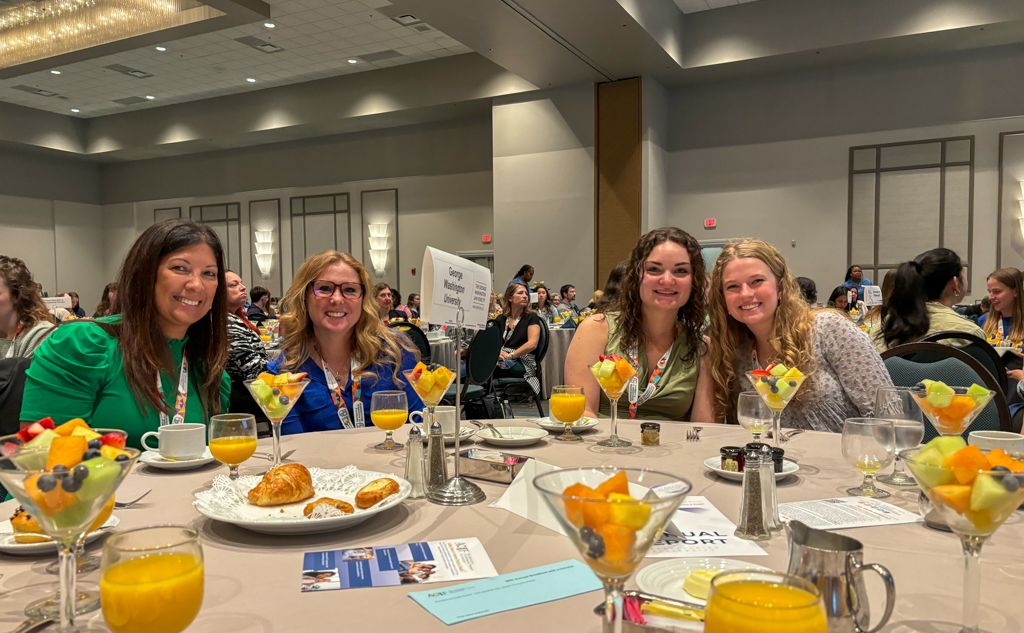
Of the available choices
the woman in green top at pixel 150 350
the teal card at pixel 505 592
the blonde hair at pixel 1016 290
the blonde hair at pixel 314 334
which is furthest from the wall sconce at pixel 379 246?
the teal card at pixel 505 592

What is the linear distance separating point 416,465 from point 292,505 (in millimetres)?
265

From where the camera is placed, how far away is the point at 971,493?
0.83m

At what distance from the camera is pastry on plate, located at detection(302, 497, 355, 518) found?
1.25m

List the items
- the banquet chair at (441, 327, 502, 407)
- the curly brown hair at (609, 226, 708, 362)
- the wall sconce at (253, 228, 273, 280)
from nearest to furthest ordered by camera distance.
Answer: the curly brown hair at (609, 226, 708, 362), the banquet chair at (441, 327, 502, 407), the wall sconce at (253, 228, 273, 280)

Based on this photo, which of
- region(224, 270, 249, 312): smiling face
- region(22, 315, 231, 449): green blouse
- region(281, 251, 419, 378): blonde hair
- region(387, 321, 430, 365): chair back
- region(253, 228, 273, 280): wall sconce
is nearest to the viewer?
region(22, 315, 231, 449): green blouse

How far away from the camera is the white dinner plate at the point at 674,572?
972mm

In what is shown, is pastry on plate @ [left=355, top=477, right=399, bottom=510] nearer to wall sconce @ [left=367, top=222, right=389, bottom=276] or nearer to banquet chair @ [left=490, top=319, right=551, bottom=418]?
banquet chair @ [left=490, top=319, right=551, bottom=418]

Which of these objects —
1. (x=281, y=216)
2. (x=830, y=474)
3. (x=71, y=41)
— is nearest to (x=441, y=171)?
(x=281, y=216)

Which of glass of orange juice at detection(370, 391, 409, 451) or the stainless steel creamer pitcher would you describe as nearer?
the stainless steel creamer pitcher

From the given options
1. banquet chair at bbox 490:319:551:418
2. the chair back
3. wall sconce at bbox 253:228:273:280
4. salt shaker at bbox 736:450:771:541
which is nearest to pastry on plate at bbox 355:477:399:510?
salt shaker at bbox 736:450:771:541

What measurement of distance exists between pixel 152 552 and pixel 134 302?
1446 mm

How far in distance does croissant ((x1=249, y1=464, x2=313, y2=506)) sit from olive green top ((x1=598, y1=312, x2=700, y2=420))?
1.45 metres

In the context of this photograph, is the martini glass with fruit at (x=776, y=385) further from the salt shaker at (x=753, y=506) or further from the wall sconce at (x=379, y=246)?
the wall sconce at (x=379, y=246)

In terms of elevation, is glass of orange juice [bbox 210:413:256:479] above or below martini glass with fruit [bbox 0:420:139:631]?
below
